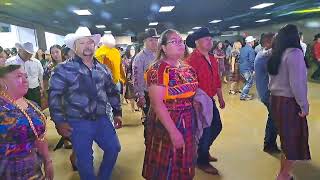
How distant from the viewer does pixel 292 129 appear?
2838mm

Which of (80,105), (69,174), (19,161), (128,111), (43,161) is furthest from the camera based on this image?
(128,111)

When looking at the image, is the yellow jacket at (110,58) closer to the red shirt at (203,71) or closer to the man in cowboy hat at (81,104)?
the red shirt at (203,71)

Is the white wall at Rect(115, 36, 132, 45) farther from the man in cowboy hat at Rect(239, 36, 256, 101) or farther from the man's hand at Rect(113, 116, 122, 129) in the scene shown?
the man's hand at Rect(113, 116, 122, 129)

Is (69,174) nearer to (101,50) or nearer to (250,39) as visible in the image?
(101,50)

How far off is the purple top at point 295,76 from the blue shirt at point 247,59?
4881 millimetres

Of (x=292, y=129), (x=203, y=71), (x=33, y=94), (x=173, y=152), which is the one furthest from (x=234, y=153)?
(x=33, y=94)

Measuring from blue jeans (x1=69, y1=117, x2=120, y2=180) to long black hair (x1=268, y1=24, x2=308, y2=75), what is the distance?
4.90ft

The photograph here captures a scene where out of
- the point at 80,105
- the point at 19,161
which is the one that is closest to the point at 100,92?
the point at 80,105

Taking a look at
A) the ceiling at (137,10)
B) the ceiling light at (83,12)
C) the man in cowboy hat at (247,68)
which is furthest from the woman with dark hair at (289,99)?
the ceiling light at (83,12)

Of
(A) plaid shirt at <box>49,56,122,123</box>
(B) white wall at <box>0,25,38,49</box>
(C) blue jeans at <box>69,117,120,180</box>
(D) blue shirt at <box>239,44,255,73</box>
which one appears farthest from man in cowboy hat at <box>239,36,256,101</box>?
(B) white wall at <box>0,25,38,49</box>

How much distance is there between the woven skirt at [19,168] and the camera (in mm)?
1801

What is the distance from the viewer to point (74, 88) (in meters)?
2.52

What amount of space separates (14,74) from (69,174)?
1944mm

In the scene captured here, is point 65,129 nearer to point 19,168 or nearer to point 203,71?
point 19,168
